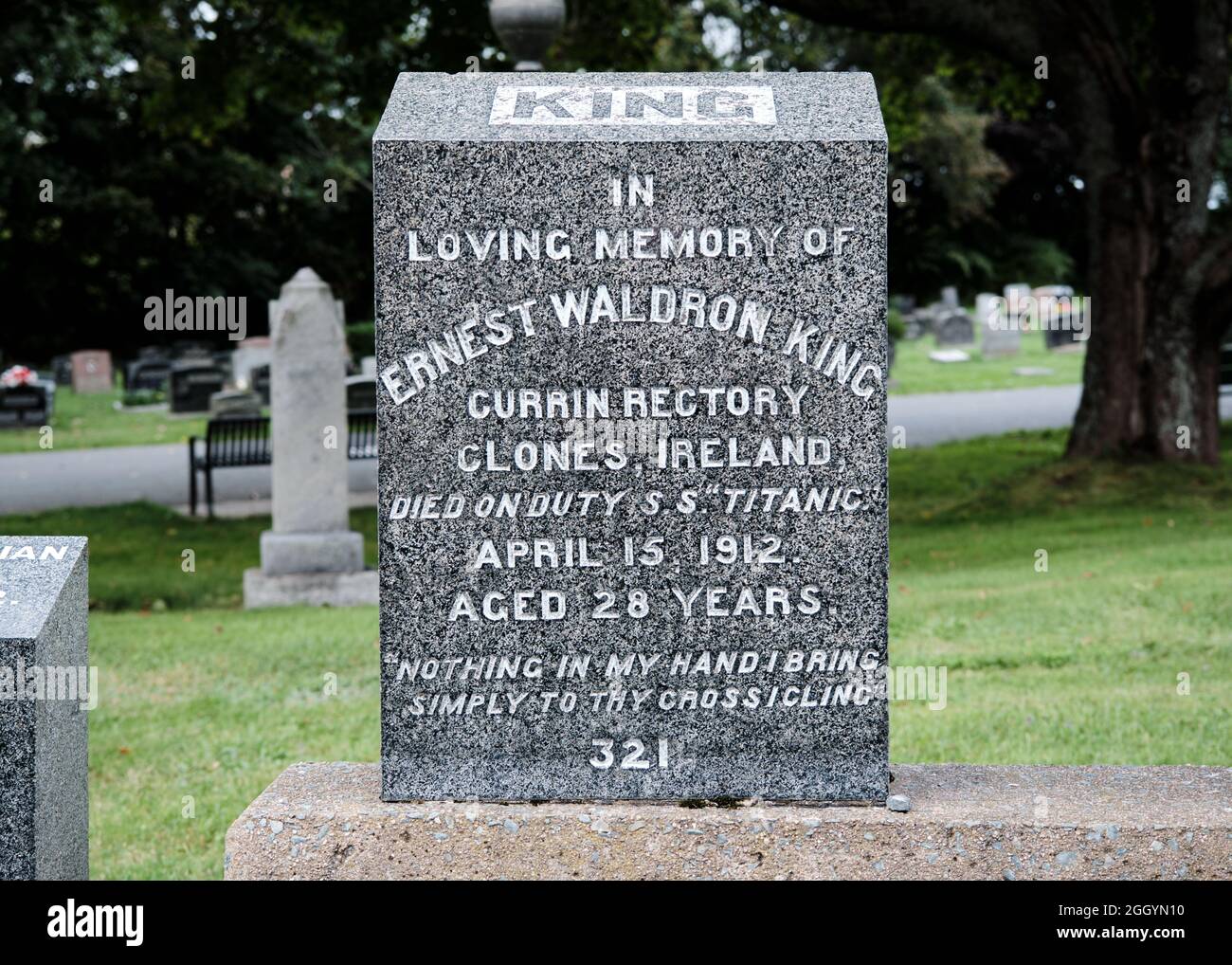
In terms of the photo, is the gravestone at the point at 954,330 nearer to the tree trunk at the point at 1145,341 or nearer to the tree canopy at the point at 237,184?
the tree canopy at the point at 237,184

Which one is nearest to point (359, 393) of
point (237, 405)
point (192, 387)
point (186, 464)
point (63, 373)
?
point (186, 464)

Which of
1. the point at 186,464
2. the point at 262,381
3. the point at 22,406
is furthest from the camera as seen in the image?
the point at 262,381

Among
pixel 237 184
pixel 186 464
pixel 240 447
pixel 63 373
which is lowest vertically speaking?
pixel 63 373

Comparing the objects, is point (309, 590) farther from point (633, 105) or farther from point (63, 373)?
point (63, 373)

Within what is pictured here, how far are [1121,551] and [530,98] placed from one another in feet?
25.9

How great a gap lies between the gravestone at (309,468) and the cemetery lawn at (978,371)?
18367 mm

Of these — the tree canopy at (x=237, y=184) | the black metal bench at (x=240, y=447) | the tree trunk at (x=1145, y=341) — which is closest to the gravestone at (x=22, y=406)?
the tree canopy at (x=237, y=184)

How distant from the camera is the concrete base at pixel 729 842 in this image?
3582mm

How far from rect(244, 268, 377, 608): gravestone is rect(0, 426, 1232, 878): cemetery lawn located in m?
0.42

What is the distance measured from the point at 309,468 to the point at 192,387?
17121mm

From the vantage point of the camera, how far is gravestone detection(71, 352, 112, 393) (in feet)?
104

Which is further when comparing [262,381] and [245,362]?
[245,362]

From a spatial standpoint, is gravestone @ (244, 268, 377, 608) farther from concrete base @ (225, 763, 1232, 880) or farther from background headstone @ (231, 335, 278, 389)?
background headstone @ (231, 335, 278, 389)

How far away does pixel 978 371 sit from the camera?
3216cm
